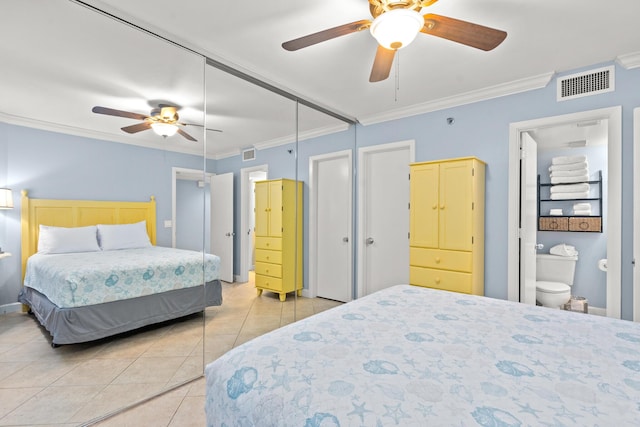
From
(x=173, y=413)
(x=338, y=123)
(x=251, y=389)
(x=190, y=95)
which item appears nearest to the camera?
(x=251, y=389)

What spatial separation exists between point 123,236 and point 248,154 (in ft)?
4.04

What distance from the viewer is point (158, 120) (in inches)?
86.4

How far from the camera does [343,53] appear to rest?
2.40 m

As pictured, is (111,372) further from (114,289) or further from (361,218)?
(361,218)

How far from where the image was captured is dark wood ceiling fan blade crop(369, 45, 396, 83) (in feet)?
6.38

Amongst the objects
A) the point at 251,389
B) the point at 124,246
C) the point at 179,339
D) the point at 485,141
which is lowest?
the point at 179,339

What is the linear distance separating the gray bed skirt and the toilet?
359cm

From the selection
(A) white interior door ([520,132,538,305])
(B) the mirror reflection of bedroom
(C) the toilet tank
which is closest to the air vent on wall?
(B) the mirror reflection of bedroom

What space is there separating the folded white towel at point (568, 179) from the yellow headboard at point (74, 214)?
466 cm

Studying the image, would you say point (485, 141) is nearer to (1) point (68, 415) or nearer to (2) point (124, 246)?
(2) point (124, 246)

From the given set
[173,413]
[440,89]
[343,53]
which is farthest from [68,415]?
[440,89]

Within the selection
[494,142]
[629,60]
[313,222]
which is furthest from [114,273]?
[629,60]

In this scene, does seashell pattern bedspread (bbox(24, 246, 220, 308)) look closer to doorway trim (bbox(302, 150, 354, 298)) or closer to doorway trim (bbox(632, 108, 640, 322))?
doorway trim (bbox(302, 150, 354, 298))

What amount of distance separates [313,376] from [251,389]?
7.7 inches
